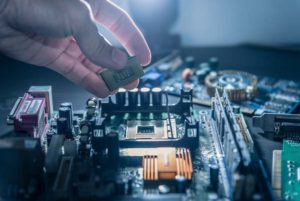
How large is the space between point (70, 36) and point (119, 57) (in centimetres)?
37

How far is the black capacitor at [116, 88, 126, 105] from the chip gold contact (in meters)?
0.15

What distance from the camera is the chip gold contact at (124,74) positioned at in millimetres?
2014

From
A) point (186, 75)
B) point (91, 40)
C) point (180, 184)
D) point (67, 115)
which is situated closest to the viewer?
point (180, 184)

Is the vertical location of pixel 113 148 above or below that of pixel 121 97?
below

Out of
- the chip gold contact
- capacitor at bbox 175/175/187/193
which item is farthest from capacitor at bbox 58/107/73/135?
capacitor at bbox 175/175/187/193

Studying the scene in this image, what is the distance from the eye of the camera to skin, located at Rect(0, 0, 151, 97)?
1825 millimetres

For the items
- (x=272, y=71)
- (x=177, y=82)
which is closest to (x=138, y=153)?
(x=177, y=82)

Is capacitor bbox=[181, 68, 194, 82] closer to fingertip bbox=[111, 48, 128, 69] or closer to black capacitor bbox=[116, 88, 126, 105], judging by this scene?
black capacitor bbox=[116, 88, 126, 105]

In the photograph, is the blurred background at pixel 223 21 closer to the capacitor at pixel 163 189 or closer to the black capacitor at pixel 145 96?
the black capacitor at pixel 145 96

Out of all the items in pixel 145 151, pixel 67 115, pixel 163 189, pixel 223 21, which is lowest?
pixel 163 189

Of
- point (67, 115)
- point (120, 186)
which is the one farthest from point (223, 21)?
point (120, 186)

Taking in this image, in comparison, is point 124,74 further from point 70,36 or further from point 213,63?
point 213,63

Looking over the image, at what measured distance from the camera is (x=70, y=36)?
2191mm

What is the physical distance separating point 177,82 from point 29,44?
857mm
